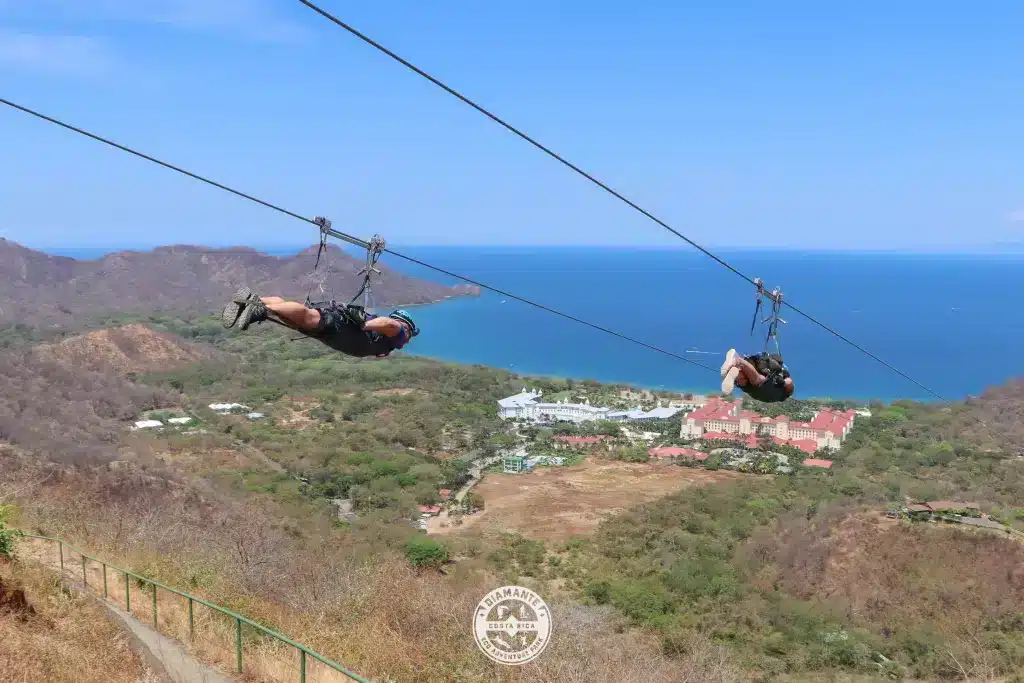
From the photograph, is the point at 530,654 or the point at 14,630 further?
the point at 530,654

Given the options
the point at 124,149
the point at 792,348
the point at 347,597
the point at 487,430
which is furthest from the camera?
the point at 792,348

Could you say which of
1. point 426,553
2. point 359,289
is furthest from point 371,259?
point 426,553

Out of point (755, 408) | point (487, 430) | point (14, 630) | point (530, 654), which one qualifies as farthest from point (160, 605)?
point (755, 408)

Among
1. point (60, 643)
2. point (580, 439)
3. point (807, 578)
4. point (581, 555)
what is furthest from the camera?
point (580, 439)

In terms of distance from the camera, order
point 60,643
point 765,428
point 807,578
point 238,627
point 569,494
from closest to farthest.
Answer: point 238,627 → point 60,643 → point 807,578 → point 569,494 → point 765,428

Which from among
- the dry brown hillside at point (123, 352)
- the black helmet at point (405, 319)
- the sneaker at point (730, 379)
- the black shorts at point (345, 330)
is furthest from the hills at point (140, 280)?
the black shorts at point (345, 330)

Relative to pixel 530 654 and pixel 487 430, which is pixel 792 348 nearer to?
pixel 487 430

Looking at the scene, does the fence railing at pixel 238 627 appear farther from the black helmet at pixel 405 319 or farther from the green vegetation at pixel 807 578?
the green vegetation at pixel 807 578

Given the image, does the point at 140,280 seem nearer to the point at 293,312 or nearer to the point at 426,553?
the point at 426,553
